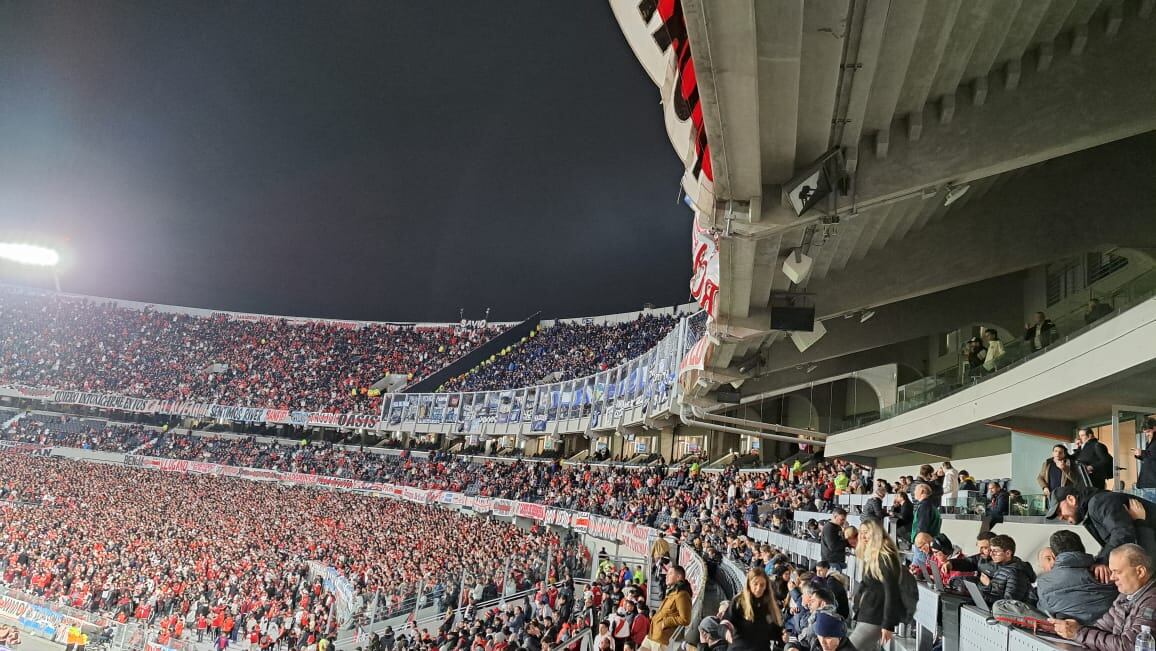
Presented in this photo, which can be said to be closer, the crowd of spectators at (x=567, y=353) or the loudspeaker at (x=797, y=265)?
the loudspeaker at (x=797, y=265)

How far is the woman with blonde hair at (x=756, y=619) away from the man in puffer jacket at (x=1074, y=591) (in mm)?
1602

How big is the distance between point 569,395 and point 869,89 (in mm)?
32804

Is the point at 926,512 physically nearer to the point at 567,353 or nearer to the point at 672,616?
the point at 672,616

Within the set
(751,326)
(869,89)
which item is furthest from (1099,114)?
(751,326)

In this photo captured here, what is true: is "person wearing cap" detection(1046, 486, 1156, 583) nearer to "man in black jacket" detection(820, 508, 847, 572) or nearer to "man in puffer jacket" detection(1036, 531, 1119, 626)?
"man in puffer jacket" detection(1036, 531, 1119, 626)

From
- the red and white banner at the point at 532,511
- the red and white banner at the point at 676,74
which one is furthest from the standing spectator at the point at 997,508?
the red and white banner at the point at 532,511

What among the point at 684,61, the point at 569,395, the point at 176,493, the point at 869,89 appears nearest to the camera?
the point at 684,61

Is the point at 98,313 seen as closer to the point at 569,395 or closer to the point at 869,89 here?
the point at 569,395

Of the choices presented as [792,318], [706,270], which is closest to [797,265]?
[706,270]

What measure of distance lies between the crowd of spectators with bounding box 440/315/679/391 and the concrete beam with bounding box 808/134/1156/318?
3367cm

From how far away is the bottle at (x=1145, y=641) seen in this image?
11.0 feet

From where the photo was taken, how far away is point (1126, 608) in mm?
3637

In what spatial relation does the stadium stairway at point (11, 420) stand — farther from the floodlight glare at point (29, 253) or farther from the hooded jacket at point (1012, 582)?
the hooded jacket at point (1012, 582)

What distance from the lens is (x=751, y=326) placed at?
12844 mm
